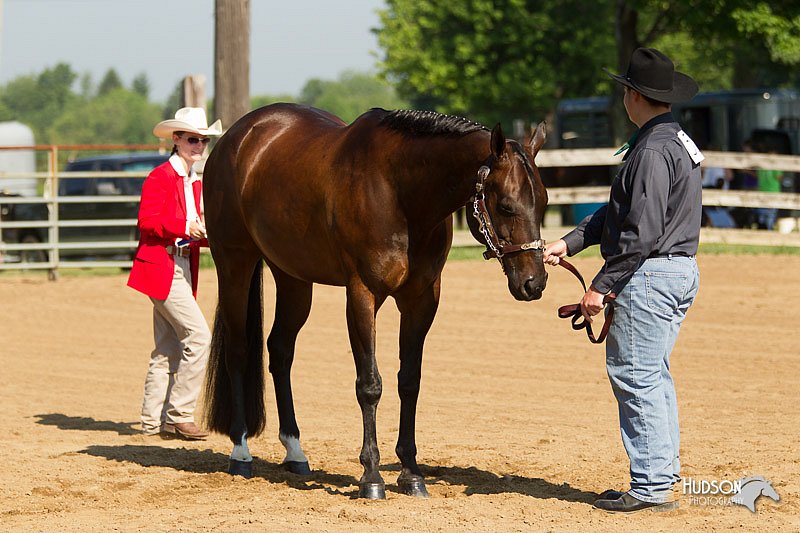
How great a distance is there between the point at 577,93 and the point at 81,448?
117 feet

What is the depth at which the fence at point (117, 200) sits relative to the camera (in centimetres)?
1619

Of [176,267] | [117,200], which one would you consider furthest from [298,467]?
[117,200]

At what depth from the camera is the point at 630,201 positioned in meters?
4.98

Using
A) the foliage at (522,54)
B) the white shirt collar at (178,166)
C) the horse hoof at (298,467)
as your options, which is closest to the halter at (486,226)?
the horse hoof at (298,467)

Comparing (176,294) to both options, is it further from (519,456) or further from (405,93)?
(405,93)

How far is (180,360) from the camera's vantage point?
770 cm

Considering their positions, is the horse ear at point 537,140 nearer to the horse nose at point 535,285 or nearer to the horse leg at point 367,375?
the horse nose at point 535,285

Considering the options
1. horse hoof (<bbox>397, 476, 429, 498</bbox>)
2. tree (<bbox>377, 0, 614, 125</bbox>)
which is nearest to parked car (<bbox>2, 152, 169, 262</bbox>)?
horse hoof (<bbox>397, 476, 429, 498</bbox>)

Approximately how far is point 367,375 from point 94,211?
12652mm

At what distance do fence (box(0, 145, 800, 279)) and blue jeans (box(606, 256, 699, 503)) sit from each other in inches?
470

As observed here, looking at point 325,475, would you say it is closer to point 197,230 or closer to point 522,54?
point 197,230

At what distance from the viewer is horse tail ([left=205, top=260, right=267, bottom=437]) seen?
6897 millimetres

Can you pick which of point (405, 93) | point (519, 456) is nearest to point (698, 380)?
point (519, 456)

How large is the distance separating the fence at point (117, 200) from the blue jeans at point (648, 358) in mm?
11935
